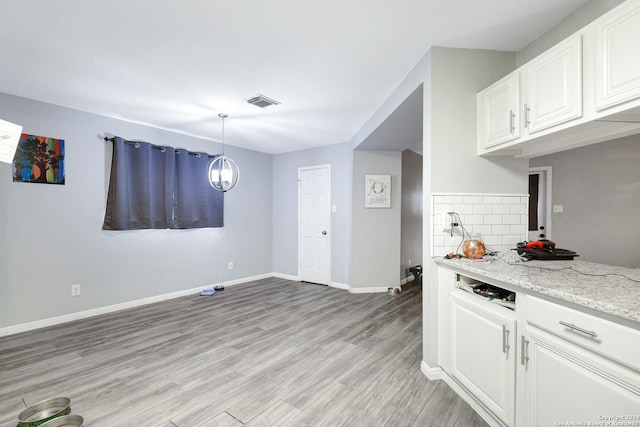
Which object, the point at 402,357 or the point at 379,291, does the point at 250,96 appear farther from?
the point at 379,291

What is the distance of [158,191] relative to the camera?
4.01m

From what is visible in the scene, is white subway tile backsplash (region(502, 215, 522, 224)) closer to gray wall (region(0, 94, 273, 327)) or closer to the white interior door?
the white interior door

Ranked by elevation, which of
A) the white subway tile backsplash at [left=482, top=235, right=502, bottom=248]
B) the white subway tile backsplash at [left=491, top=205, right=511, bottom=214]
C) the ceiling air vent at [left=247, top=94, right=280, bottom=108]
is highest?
the ceiling air vent at [left=247, top=94, right=280, bottom=108]

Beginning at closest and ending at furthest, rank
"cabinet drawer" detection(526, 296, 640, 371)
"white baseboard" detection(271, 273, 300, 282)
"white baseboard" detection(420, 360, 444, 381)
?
"cabinet drawer" detection(526, 296, 640, 371) < "white baseboard" detection(420, 360, 444, 381) < "white baseboard" detection(271, 273, 300, 282)

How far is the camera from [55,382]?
2100 millimetres

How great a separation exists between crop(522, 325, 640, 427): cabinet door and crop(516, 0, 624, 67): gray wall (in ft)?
6.21

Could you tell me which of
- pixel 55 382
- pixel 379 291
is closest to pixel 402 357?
pixel 379 291

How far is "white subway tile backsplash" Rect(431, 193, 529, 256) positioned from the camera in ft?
7.02

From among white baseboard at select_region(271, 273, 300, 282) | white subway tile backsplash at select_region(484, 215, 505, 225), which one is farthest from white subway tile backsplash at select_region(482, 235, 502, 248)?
white baseboard at select_region(271, 273, 300, 282)

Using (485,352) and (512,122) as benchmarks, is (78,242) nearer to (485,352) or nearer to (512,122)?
(485,352)

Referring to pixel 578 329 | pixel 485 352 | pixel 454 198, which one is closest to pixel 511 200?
pixel 454 198

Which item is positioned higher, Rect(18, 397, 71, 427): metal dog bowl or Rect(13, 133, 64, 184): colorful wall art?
Rect(13, 133, 64, 184): colorful wall art

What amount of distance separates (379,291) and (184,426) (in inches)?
135

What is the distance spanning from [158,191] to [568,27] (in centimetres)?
460
